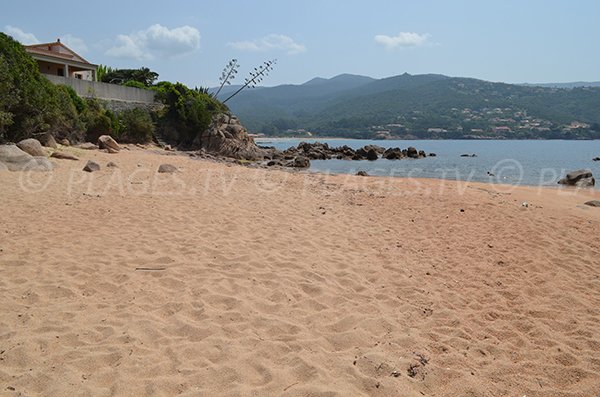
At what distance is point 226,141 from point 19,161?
2106 centimetres

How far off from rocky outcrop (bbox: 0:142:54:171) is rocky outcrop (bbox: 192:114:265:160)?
19.4m

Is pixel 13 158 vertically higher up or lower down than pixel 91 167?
higher up

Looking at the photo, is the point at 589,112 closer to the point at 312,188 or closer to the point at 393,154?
the point at 393,154

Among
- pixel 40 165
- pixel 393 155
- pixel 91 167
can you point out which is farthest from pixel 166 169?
A: pixel 393 155

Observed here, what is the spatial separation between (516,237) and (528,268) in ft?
5.73

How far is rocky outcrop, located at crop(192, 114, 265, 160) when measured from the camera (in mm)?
31828

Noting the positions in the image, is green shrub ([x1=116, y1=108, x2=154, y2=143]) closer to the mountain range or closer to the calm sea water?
the calm sea water

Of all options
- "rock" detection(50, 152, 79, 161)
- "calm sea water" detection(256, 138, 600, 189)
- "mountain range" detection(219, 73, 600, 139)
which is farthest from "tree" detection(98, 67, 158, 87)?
"mountain range" detection(219, 73, 600, 139)

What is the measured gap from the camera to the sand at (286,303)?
10.5 ft

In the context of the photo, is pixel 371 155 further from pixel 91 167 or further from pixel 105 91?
pixel 91 167

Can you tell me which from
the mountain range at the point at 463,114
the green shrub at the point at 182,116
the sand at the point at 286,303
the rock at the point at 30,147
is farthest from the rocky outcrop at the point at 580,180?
the mountain range at the point at 463,114

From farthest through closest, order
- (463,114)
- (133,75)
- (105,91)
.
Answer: (463,114), (133,75), (105,91)

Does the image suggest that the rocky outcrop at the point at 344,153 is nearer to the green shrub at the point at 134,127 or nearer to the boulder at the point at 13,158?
the green shrub at the point at 134,127

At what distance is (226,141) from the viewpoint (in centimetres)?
3219
